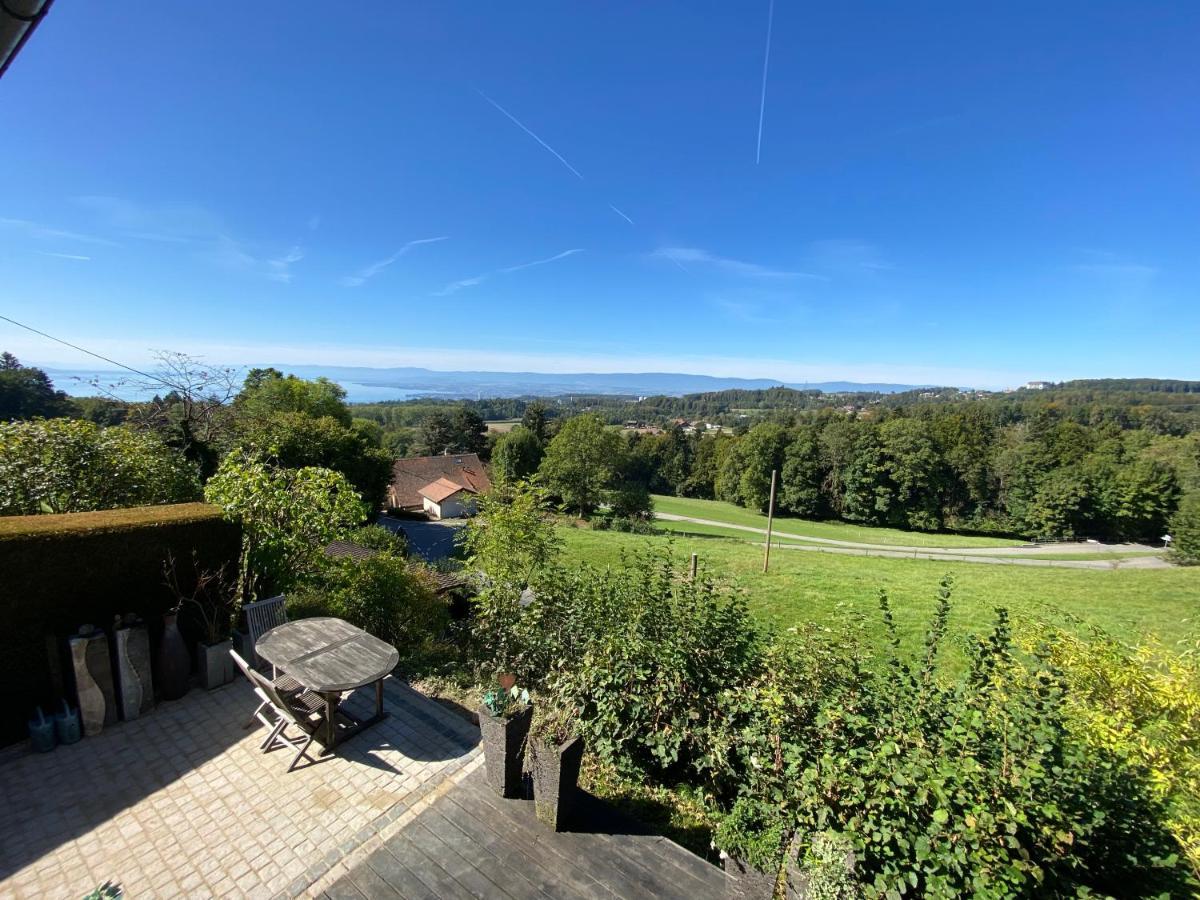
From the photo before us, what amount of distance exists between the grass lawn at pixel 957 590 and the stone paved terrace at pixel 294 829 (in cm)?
450

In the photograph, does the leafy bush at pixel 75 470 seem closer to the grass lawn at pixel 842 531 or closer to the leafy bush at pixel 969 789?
the leafy bush at pixel 969 789

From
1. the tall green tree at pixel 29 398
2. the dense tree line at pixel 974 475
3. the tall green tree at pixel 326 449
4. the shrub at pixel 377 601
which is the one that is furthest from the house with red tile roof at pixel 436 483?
the shrub at pixel 377 601

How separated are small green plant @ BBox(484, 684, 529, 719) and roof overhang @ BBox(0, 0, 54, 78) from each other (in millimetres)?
3964

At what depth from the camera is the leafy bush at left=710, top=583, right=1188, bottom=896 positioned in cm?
243

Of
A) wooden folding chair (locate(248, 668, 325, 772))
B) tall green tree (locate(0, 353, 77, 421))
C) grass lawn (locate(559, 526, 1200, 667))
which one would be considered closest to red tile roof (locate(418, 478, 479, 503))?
tall green tree (locate(0, 353, 77, 421))

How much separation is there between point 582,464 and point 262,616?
1011 inches

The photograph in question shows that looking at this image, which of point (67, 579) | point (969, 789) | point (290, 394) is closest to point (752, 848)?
point (969, 789)

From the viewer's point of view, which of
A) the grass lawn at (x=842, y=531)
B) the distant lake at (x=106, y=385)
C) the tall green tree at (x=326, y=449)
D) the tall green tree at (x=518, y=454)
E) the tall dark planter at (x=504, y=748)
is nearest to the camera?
the tall dark planter at (x=504, y=748)

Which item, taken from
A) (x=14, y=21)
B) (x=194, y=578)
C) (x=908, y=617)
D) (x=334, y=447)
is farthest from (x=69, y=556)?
(x=334, y=447)

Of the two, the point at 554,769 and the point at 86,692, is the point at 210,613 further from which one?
the point at 554,769

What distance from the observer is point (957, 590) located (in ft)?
42.7

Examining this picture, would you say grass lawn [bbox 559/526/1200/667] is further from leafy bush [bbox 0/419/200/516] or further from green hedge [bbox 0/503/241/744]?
leafy bush [bbox 0/419/200/516]

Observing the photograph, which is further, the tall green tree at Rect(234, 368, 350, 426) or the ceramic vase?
the tall green tree at Rect(234, 368, 350, 426)

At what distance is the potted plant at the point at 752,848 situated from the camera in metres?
2.90
